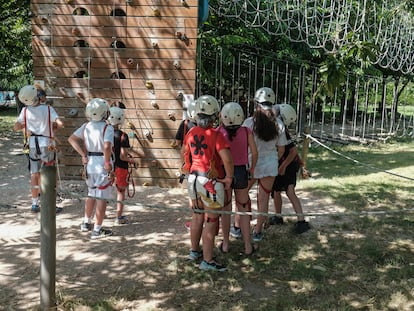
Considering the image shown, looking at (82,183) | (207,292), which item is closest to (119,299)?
(207,292)

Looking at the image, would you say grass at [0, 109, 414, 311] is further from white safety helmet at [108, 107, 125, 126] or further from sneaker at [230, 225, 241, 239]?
white safety helmet at [108, 107, 125, 126]

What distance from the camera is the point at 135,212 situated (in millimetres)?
6129

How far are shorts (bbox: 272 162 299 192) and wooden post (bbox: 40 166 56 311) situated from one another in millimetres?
2866

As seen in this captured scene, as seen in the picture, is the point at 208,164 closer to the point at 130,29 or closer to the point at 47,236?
the point at 47,236

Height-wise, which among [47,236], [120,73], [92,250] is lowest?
[92,250]

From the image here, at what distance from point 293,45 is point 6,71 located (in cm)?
1572

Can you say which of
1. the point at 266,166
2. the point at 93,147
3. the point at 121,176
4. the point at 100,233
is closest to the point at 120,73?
the point at 121,176

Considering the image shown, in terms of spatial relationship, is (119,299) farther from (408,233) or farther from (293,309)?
(408,233)

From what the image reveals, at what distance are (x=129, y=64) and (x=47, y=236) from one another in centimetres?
472

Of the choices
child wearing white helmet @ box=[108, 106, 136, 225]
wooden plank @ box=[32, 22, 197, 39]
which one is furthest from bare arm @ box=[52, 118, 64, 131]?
wooden plank @ box=[32, 22, 197, 39]

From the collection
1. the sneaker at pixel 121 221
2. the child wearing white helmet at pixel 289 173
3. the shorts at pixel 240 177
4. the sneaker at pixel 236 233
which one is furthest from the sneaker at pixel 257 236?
the sneaker at pixel 121 221

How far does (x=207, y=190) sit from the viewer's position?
405cm

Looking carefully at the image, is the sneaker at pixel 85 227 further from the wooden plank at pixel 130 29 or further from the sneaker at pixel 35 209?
the wooden plank at pixel 130 29

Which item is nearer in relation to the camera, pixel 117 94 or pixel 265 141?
pixel 265 141
